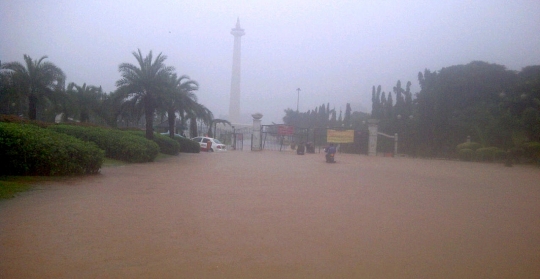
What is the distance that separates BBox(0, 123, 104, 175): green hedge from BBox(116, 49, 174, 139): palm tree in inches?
426

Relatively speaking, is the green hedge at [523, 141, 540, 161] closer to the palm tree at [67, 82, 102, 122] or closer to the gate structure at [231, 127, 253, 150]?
the gate structure at [231, 127, 253, 150]

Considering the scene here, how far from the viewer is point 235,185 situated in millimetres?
12148

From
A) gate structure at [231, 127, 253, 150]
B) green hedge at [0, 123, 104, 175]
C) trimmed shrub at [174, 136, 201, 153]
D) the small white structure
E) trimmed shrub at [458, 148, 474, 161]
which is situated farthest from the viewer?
gate structure at [231, 127, 253, 150]

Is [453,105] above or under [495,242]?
above

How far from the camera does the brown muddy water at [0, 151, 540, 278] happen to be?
499 centimetres

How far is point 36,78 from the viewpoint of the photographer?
86.6 ft

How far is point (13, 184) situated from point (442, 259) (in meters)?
9.39

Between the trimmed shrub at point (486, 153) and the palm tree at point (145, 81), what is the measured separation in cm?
2090

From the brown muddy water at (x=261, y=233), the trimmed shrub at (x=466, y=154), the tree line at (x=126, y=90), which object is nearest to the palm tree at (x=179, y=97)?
the tree line at (x=126, y=90)

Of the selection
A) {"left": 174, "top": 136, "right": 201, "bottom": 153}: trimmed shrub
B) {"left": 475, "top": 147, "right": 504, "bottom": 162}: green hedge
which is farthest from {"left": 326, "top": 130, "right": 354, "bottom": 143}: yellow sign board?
{"left": 174, "top": 136, "right": 201, "bottom": 153}: trimmed shrub

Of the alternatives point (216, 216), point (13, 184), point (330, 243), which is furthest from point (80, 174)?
point (330, 243)

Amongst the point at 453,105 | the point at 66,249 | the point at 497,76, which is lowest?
the point at 66,249

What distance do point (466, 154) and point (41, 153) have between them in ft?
89.7

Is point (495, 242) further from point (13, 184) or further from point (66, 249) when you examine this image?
point (13, 184)
